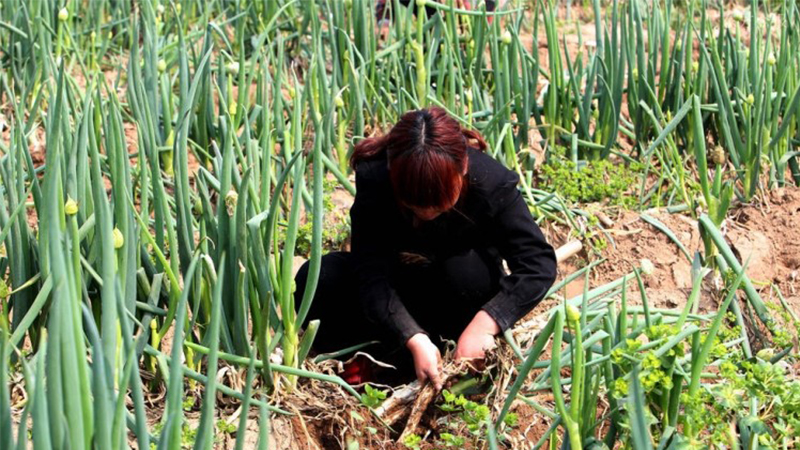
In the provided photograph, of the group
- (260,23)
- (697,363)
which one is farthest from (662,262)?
(260,23)

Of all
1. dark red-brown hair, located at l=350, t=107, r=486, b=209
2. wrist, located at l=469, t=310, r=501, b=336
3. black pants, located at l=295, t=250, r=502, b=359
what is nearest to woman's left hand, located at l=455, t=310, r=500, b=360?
wrist, located at l=469, t=310, r=501, b=336

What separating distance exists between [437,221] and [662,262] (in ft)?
2.69

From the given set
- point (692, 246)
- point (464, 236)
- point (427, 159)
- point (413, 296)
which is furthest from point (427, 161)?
point (692, 246)

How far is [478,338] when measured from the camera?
2166 mm

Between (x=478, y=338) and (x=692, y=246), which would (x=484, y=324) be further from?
(x=692, y=246)

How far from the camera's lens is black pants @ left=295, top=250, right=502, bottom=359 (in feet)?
7.59

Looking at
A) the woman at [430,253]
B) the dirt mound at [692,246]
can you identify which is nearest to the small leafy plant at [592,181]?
the dirt mound at [692,246]

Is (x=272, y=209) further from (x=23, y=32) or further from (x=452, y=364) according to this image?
(x=23, y=32)

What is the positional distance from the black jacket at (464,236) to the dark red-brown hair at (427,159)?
0.11 meters

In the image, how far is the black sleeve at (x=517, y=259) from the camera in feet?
7.21

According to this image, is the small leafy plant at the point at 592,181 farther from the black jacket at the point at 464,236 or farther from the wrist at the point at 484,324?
the wrist at the point at 484,324

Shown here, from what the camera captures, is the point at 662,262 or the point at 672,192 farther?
the point at 672,192

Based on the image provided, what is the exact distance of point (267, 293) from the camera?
1976 mm

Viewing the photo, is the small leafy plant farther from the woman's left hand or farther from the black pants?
the woman's left hand
